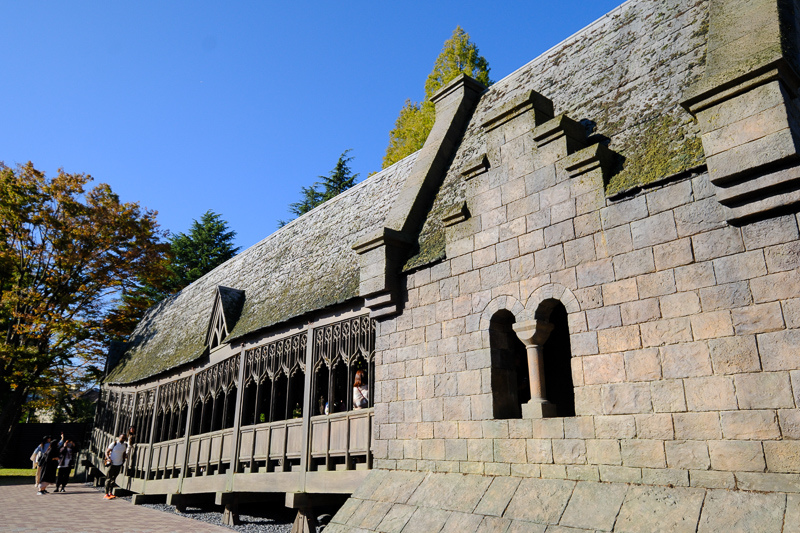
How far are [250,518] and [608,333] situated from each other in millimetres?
10343

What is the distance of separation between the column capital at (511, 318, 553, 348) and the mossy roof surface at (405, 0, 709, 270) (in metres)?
1.62

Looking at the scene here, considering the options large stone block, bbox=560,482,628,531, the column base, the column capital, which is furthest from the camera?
the column capital

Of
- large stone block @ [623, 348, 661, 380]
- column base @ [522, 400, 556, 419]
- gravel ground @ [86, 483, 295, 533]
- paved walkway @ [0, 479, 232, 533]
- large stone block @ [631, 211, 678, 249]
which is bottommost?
gravel ground @ [86, 483, 295, 533]

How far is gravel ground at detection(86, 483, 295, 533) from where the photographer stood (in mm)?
11047

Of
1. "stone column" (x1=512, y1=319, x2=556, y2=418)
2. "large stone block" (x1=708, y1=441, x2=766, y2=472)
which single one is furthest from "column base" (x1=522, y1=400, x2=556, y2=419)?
"large stone block" (x1=708, y1=441, x2=766, y2=472)

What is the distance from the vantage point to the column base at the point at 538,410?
598cm

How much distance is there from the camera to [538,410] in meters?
5.99

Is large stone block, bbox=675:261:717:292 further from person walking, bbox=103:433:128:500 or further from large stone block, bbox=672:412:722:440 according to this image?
person walking, bbox=103:433:128:500

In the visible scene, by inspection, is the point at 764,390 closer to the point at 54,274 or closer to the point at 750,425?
the point at 750,425

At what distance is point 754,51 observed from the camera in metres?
5.06

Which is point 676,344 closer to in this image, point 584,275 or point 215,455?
point 584,275

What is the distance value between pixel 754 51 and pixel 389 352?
5430mm

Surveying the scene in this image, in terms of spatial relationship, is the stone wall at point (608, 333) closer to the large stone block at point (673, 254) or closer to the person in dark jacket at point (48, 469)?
the large stone block at point (673, 254)

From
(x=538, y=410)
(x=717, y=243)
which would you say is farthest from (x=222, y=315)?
(x=717, y=243)
